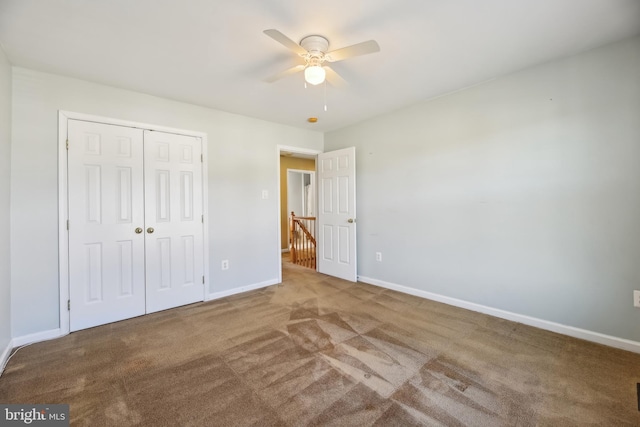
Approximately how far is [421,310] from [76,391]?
2.91 meters

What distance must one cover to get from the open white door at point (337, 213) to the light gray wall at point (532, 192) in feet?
2.07

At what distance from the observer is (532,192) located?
96.6 inches

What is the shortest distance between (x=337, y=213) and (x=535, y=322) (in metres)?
2.62

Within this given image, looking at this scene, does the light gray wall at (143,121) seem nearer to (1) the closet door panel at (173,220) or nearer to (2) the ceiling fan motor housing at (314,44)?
(1) the closet door panel at (173,220)

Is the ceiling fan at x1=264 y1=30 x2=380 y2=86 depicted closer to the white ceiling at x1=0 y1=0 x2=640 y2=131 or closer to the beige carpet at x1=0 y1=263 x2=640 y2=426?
the white ceiling at x1=0 y1=0 x2=640 y2=131

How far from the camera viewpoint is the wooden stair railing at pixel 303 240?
5.43 metres

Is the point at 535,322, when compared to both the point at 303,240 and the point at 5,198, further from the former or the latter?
the point at 5,198

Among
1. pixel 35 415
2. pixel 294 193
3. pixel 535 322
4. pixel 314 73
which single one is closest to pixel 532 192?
pixel 535 322

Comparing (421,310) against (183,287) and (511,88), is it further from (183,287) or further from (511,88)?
(183,287)

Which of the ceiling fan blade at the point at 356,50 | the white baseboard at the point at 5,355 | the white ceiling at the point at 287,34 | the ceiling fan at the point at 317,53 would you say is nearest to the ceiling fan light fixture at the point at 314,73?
the ceiling fan at the point at 317,53

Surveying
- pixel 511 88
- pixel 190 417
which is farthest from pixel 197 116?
pixel 511 88

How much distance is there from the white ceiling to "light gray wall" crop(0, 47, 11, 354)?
256 mm

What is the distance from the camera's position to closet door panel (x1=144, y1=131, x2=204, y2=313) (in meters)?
2.91

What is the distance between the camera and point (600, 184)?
2139 millimetres
